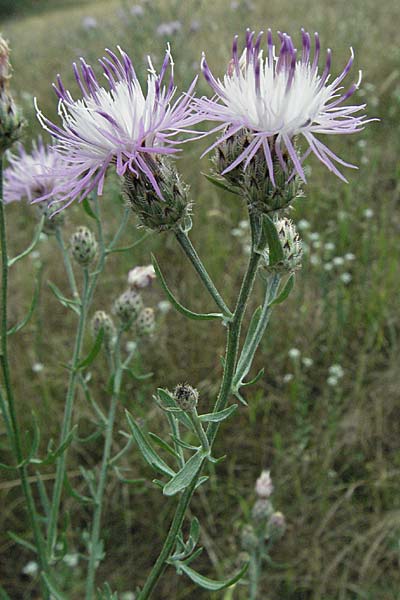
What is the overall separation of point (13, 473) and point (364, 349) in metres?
2.11

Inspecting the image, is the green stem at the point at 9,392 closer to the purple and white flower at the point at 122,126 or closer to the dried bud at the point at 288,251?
the purple and white flower at the point at 122,126

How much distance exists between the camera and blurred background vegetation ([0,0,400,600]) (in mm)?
2799

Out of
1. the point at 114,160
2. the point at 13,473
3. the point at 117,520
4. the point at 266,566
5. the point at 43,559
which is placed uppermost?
the point at 114,160

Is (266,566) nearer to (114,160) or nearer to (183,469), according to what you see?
(183,469)

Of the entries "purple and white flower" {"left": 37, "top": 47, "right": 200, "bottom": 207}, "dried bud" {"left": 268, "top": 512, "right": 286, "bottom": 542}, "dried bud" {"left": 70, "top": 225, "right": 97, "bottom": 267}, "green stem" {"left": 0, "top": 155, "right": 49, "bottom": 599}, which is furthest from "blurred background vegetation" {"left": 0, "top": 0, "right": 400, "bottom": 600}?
"purple and white flower" {"left": 37, "top": 47, "right": 200, "bottom": 207}

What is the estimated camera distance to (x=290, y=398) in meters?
3.14

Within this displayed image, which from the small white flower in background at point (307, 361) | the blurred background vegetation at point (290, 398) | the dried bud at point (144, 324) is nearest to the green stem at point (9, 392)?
the blurred background vegetation at point (290, 398)

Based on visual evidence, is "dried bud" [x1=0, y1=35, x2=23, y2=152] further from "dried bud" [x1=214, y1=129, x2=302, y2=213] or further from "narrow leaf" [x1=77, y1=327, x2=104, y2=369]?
"dried bud" [x1=214, y1=129, x2=302, y2=213]

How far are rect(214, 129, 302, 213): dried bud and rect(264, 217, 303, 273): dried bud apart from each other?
191mm

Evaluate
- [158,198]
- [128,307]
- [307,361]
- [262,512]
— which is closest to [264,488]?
[262,512]

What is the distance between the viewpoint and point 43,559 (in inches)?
81.1

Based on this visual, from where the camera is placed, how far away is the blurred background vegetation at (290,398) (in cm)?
280

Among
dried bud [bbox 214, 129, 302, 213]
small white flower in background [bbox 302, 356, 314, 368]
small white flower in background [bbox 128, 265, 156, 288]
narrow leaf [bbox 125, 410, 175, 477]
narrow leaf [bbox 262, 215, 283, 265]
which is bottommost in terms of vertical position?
small white flower in background [bbox 302, 356, 314, 368]

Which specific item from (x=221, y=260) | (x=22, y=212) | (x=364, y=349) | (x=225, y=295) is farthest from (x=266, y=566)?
(x=22, y=212)
